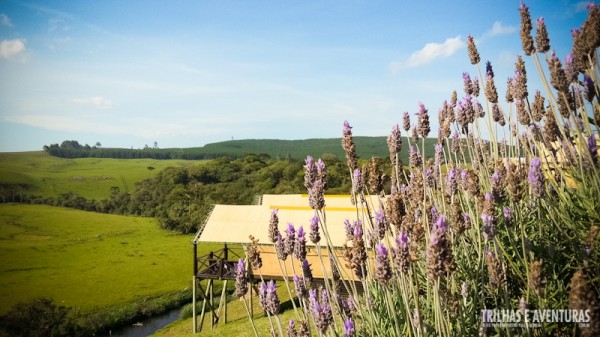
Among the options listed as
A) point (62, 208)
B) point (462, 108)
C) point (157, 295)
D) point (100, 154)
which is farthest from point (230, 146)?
point (462, 108)

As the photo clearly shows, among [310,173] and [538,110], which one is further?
[538,110]

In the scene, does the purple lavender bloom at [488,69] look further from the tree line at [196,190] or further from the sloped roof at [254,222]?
the tree line at [196,190]

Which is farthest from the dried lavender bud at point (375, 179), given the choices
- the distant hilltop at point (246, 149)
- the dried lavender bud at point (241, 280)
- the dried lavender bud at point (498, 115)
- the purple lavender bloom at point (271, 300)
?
the distant hilltop at point (246, 149)

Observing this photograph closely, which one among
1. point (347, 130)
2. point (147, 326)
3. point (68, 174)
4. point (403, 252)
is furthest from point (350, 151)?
point (68, 174)

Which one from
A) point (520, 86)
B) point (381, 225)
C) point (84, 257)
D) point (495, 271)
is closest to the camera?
point (495, 271)

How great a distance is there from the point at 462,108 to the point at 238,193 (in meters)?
55.8

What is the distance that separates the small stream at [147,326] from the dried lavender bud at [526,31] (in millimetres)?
26717

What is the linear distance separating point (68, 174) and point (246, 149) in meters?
90.2

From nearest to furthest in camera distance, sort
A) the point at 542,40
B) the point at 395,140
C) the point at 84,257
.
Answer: the point at 542,40
the point at 395,140
the point at 84,257

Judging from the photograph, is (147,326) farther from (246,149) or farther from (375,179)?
(246,149)

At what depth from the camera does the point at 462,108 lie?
4.00m

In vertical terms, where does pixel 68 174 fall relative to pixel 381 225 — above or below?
below

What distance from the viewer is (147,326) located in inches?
1011

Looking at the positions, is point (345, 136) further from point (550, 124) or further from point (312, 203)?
point (550, 124)
